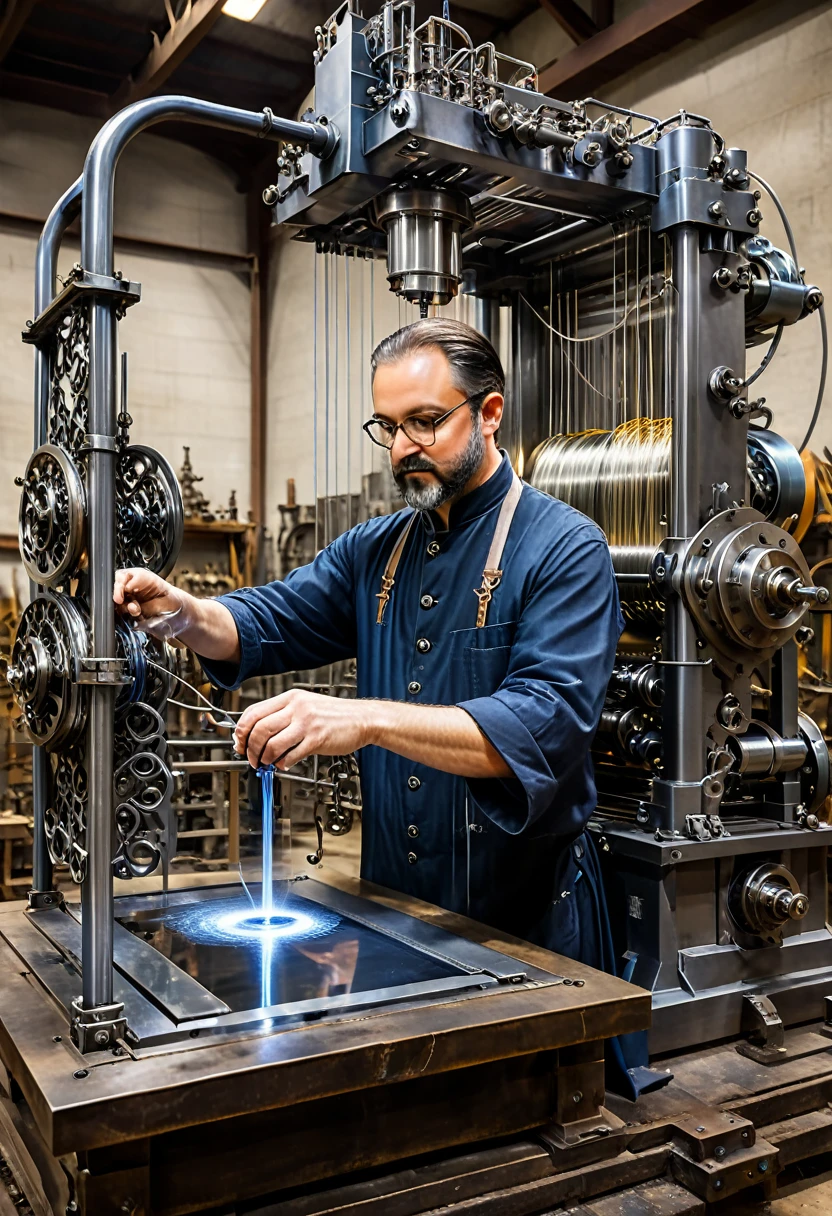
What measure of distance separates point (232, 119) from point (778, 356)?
370 centimetres

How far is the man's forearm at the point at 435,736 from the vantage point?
1570 mm

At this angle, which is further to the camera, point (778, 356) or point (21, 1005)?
point (778, 356)

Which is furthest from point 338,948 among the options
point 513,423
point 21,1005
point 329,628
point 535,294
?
point 535,294

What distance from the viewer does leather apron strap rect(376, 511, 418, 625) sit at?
215 centimetres

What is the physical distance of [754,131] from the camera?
4.96m

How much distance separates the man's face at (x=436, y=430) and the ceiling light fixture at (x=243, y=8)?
17.7 ft

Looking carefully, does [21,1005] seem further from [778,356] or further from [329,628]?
[778,356]

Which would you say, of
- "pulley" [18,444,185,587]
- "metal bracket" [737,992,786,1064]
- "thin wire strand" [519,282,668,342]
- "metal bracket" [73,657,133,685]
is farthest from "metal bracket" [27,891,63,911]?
"thin wire strand" [519,282,668,342]

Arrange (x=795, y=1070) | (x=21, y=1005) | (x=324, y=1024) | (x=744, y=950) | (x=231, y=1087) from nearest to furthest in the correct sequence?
1. (x=231, y=1087)
2. (x=324, y=1024)
3. (x=21, y=1005)
4. (x=795, y=1070)
5. (x=744, y=950)

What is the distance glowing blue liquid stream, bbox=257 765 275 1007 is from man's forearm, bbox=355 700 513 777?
175mm

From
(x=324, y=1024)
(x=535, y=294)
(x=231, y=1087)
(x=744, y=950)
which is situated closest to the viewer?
(x=231, y=1087)

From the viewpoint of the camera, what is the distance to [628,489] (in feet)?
8.02

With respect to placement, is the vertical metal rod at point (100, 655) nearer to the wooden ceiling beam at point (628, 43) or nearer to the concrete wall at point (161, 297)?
the wooden ceiling beam at point (628, 43)

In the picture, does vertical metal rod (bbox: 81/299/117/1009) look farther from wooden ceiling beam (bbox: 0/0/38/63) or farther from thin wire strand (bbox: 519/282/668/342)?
wooden ceiling beam (bbox: 0/0/38/63)
